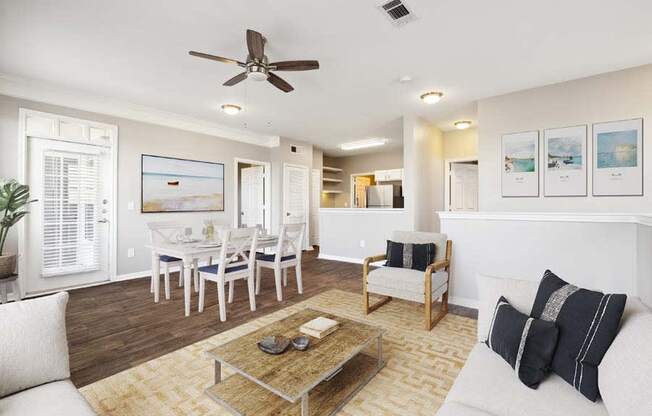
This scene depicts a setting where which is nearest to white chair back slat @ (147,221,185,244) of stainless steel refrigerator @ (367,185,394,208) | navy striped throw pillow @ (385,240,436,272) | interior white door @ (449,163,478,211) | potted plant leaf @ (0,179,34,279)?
potted plant leaf @ (0,179,34,279)

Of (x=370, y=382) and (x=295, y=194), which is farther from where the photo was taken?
(x=295, y=194)

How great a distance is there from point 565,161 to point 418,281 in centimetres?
265

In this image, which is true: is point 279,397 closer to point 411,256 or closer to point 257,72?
point 411,256

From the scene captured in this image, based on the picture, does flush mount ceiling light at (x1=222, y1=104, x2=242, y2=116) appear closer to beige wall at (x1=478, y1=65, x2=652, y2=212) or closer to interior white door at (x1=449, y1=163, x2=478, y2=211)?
beige wall at (x1=478, y1=65, x2=652, y2=212)

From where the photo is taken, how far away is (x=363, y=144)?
23.6 feet

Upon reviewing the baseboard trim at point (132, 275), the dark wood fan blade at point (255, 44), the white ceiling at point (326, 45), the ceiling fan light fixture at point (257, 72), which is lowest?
the baseboard trim at point (132, 275)

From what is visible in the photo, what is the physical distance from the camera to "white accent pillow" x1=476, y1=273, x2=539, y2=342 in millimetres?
1523

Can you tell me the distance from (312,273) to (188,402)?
3282 mm

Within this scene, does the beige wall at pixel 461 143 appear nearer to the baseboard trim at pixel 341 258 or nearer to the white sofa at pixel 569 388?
the baseboard trim at pixel 341 258

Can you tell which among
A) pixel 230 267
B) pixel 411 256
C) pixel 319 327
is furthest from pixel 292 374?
pixel 411 256

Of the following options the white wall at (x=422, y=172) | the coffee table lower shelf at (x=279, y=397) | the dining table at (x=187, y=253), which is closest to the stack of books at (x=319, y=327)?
the coffee table lower shelf at (x=279, y=397)

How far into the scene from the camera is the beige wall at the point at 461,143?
5.75m

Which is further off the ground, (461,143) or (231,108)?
(231,108)

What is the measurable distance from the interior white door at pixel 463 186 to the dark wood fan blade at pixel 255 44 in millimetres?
4722
